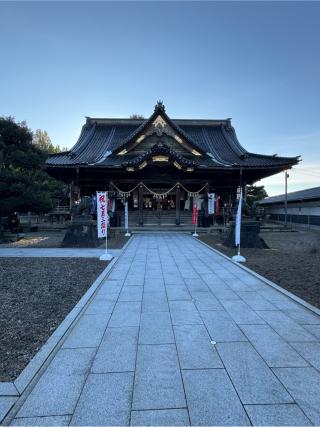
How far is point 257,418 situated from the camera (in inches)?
84.0

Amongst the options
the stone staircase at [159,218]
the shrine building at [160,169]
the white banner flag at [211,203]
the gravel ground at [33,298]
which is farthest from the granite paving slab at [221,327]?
the stone staircase at [159,218]

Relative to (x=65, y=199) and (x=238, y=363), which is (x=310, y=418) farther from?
(x=65, y=199)

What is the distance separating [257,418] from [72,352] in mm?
2123

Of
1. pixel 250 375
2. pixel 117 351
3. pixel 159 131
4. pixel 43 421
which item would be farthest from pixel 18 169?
pixel 250 375

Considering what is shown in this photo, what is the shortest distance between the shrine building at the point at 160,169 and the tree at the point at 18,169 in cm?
324

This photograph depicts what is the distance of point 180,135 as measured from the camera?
68.5 feet

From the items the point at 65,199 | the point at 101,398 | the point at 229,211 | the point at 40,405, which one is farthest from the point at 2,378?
the point at 65,199

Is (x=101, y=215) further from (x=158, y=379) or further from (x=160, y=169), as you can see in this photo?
(x=160, y=169)

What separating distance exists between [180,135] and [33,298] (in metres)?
18.3

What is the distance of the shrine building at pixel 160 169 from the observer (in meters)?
18.4

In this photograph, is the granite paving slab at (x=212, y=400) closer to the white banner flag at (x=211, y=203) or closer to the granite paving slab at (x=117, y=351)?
the granite paving slab at (x=117, y=351)

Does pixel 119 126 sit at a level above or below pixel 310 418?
above

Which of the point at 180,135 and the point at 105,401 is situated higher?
the point at 180,135

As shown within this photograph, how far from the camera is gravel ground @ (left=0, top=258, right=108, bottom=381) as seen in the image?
3.18 metres
